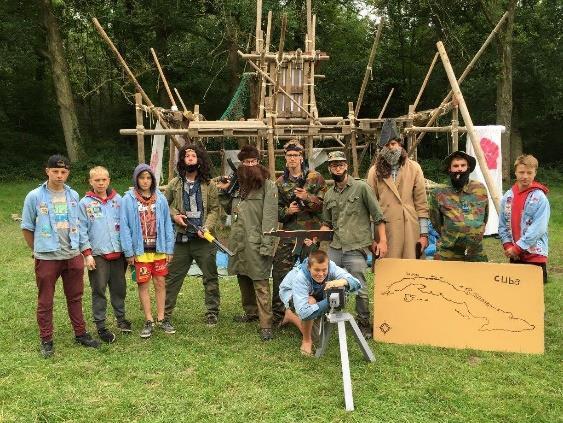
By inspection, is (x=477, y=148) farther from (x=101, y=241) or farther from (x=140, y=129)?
(x=140, y=129)

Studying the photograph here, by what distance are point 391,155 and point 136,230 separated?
2300 mm

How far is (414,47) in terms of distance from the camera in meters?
21.8

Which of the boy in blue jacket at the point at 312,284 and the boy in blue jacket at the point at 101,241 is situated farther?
the boy in blue jacket at the point at 101,241

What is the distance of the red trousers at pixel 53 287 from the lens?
171 inches

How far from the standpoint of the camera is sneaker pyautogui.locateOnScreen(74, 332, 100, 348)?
4605 millimetres

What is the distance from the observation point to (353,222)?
15.2 ft

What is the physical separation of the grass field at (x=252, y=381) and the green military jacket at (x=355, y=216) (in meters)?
0.86

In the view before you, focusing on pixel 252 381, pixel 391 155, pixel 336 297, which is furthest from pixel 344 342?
pixel 391 155

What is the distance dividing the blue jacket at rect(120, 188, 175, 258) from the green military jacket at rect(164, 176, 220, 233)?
242 millimetres

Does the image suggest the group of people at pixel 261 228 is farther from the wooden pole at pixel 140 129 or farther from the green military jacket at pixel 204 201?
the wooden pole at pixel 140 129

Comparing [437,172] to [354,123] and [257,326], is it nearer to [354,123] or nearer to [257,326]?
[354,123]

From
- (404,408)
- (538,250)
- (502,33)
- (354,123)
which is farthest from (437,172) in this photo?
Answer: (404,408)

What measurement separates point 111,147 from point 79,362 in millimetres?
17741

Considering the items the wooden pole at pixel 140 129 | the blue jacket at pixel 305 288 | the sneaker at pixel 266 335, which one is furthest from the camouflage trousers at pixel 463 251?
the wooden pole at pixel 140 129
